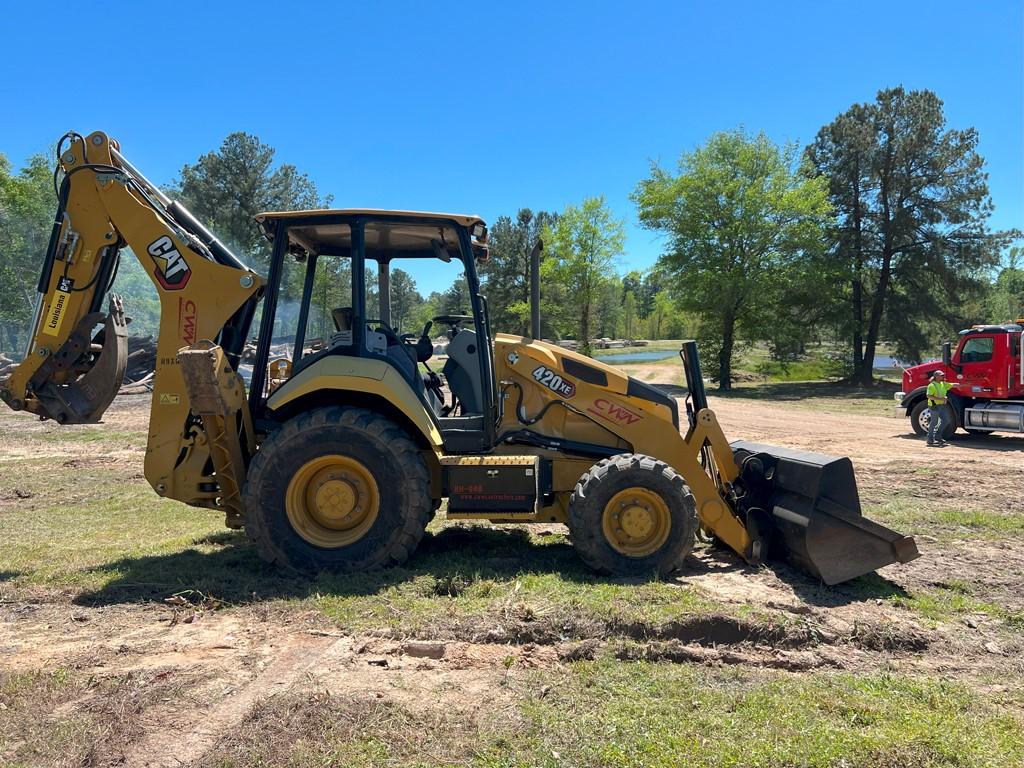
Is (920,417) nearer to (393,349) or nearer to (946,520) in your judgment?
(946,520)

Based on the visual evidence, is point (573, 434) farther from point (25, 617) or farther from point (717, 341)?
point (717, 341)

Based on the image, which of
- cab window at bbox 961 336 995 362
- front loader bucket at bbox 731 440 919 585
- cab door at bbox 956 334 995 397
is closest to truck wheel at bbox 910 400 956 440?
cab door at bbox 956 334 995 397

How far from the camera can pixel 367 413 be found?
207 inches

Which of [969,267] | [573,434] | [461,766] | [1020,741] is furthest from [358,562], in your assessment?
[969,267]

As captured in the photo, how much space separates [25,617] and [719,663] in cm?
457

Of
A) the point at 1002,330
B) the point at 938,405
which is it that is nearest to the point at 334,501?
the point at 938,405

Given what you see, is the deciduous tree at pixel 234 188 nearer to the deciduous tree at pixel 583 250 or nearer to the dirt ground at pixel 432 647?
the deciduous tree at pixel 583 250

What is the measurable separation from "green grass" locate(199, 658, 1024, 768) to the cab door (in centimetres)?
1332

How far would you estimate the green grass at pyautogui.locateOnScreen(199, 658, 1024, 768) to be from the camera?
294 cm

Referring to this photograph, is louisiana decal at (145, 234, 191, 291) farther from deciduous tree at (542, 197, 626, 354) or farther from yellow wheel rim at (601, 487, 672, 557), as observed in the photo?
deciduous tree at (542, 197, 626, 354)

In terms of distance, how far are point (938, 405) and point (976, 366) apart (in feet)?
4.17

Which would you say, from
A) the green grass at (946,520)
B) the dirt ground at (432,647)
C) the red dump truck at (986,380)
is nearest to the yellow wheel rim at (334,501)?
the dirt ground at (432,647)

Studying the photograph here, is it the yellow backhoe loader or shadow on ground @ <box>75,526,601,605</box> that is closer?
shadow on ground @ <box>75,526,601,605</box>

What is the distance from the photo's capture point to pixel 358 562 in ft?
17.0
